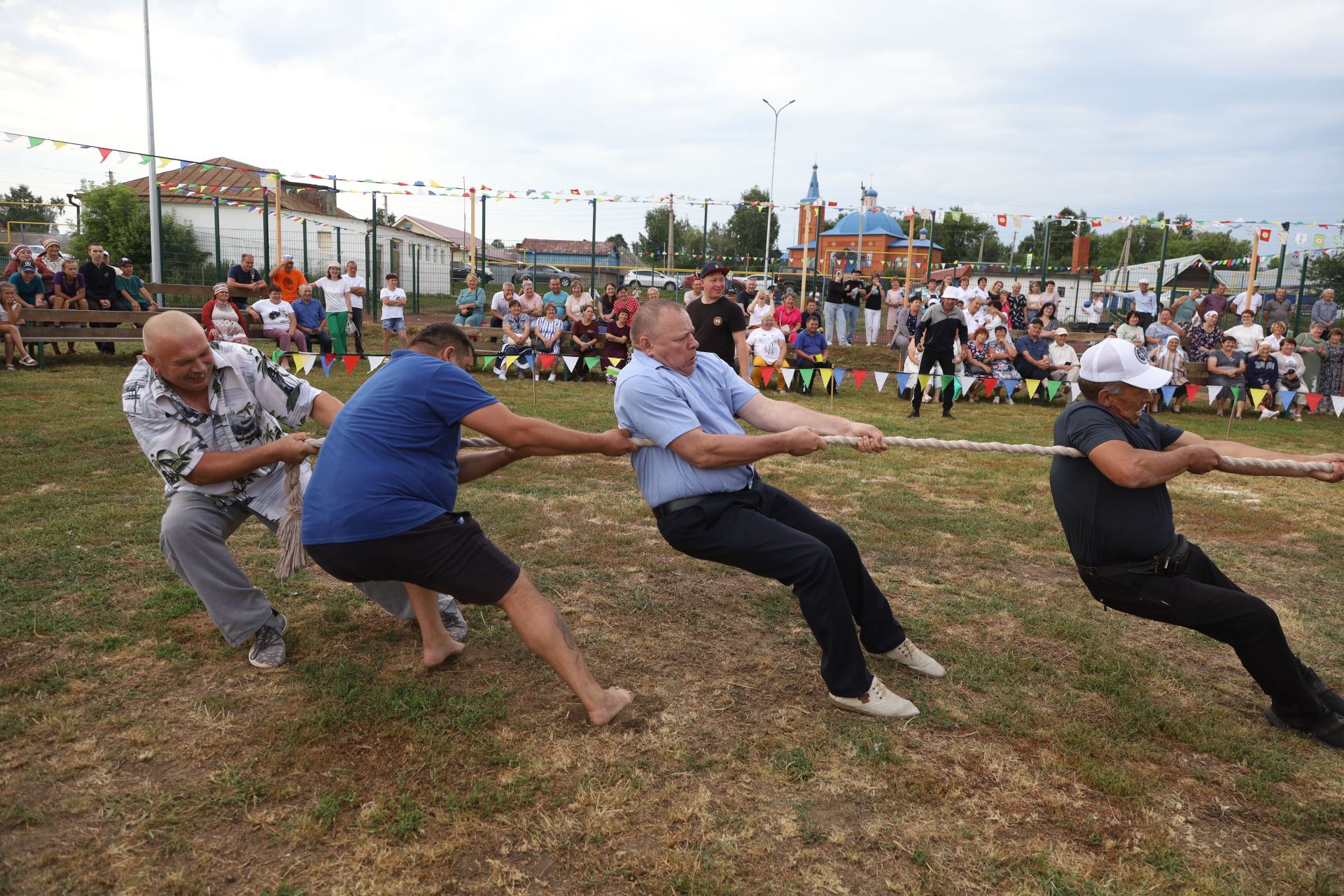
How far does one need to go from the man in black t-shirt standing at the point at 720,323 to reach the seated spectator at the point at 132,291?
31.9ft

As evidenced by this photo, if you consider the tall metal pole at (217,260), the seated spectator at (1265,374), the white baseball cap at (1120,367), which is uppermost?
the tall metal pole at (217,260)

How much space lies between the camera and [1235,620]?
133 inches

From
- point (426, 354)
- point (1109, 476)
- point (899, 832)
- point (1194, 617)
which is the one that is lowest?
point (899, 832)

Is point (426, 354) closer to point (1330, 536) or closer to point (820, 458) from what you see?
point (820, 458)

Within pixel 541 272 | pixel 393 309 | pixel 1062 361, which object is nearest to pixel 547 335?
pixel 393 309

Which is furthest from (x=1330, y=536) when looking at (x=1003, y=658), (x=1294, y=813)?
(x=1294, y=813)

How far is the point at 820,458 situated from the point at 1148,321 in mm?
11747

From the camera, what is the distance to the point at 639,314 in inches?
152

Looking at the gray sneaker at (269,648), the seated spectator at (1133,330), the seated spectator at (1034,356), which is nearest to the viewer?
the gray sneaker at (269,648)

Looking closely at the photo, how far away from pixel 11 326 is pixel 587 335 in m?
8.37

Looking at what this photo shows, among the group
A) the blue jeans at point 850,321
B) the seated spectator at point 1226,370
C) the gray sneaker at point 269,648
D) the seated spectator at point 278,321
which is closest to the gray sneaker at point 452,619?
the gray sneaker at point 269,648

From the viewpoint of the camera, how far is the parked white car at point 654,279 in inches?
1114

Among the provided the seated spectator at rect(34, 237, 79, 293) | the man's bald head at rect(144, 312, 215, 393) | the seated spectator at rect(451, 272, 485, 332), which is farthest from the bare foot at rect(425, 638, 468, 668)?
the seated spectator at rect(34, 237, 79, 293)

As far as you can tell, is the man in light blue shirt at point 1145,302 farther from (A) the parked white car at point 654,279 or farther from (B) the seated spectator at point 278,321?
(B) the seated spectator at point 278,321
